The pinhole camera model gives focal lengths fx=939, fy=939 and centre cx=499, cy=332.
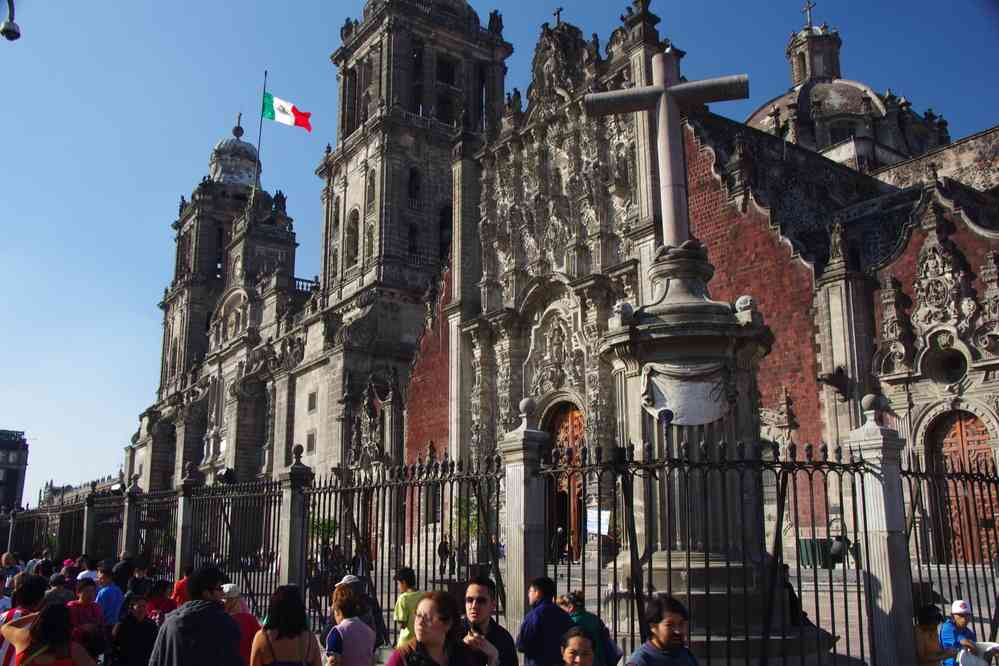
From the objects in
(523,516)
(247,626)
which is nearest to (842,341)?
(523,516)

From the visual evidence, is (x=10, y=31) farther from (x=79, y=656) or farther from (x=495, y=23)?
(x=495, y=23)

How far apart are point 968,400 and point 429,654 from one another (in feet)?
49.6

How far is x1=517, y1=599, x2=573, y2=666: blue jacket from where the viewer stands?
21.7ft

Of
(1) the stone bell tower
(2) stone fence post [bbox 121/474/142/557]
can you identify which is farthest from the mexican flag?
(2) stone fence post [bbox 121/474/142/557]

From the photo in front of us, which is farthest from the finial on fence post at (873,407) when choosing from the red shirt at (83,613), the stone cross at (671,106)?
the red shirt at (83,613)

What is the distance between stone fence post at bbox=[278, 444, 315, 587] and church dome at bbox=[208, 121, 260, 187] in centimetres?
5524

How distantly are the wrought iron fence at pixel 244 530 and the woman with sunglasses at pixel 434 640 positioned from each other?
914cm

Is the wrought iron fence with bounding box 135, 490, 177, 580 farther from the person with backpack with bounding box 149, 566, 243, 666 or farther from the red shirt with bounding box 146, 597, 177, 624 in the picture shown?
the person with backpack with bounding box 149, 566, 243, 666

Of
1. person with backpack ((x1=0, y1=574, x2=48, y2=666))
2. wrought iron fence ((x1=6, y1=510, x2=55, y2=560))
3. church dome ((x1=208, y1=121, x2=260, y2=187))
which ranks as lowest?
person with backpack ((x1=0, y1=574, x2=48, y2=666))

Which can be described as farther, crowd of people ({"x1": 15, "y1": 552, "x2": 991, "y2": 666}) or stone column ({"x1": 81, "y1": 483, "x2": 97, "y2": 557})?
stone column ({"x1": 81, "y1": 483, "x2": 97, "y2": 557})

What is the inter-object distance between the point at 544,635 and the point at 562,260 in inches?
797

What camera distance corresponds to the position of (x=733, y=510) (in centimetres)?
959

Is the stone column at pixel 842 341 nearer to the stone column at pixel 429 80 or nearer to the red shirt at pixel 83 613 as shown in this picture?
the red shirt at pixel 83 613

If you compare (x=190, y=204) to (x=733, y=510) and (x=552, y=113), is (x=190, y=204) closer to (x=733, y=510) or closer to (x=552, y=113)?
(x=552, y=113)
